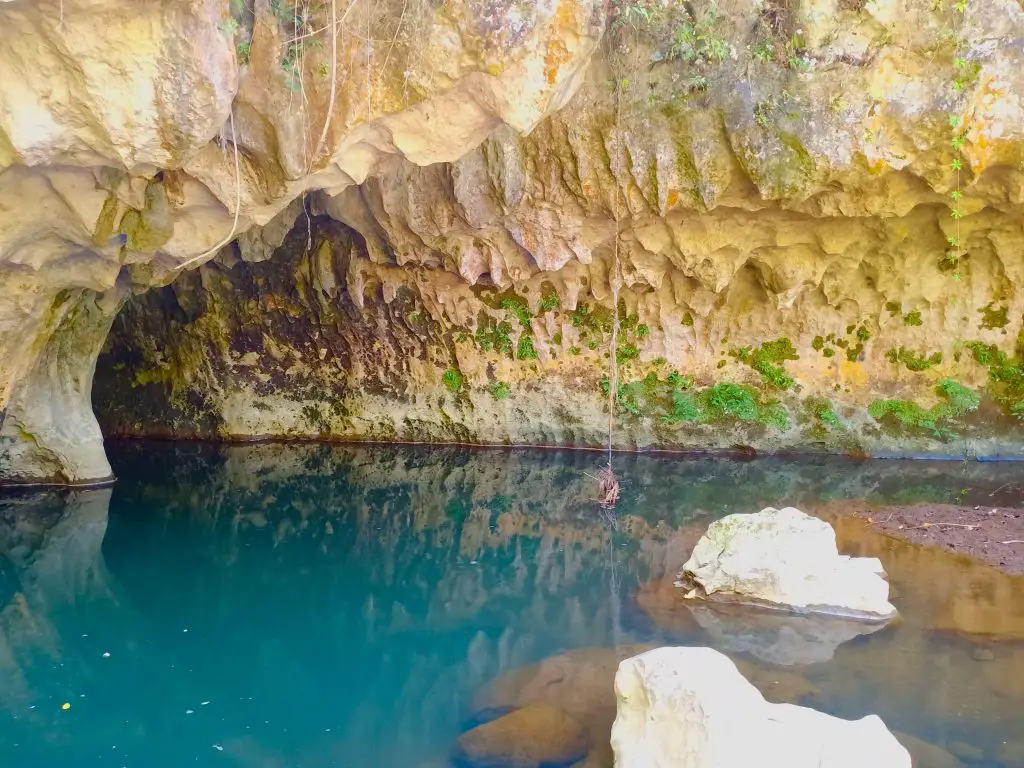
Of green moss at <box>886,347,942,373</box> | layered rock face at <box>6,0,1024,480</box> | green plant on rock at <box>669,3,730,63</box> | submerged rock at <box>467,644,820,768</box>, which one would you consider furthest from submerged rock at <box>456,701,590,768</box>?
green moss at <box>886,347,942,373</box>

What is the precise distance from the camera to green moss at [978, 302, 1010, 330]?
43.8 feet

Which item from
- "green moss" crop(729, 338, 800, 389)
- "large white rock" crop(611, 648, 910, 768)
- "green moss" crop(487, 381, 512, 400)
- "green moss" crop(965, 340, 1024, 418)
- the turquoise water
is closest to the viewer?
"large white rock" crop(611, 648, 910, 768)

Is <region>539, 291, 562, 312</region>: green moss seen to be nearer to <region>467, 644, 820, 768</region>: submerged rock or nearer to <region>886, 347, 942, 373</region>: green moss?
<region>886, 347, 942, 373</region>: green moss

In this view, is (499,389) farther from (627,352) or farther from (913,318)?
(913,318)

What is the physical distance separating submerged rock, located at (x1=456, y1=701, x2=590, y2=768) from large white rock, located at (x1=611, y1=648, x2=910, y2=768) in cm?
58

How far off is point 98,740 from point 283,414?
1155cm

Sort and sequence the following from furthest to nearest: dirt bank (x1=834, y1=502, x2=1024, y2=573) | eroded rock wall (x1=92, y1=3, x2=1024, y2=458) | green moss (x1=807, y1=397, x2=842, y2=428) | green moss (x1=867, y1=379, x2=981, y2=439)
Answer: green moss (x1=807, y1=397, x2=842, y2=428) → green moss (x1=867, y1=379, x2=981, y2=439) → eroded rock wall (x1=92, y1=3, x2=1024, y2=458) → dirt bank (x1=834, y1=502, x2=1024, y2=573)

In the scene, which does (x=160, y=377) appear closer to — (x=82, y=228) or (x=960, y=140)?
(x=82, y=228)

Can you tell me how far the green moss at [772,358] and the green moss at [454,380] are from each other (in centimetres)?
548

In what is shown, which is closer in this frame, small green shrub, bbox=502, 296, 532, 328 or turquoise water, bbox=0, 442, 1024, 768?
turquoise water, bbox=0, 442, 1024, 768

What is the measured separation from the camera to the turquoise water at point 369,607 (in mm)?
5457

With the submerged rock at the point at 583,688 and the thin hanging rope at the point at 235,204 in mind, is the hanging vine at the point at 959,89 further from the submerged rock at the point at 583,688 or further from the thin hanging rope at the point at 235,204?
the thin hanging rope at the point at 235,204

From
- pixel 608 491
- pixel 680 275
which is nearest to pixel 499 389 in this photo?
pixel 680 275

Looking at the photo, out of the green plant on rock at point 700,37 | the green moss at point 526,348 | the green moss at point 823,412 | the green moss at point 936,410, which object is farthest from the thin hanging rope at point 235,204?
the green moss at point 936,410
